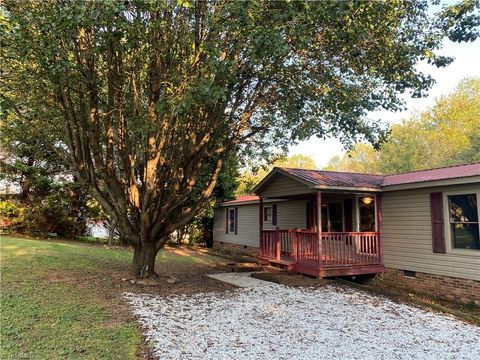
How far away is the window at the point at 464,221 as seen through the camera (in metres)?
8.59

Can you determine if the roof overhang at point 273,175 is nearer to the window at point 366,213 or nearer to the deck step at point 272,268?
the window at point 366,213

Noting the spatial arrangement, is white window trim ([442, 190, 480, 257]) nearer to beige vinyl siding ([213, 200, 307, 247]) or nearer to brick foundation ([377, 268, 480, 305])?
brick foundation ([377, 268, 480, 305])

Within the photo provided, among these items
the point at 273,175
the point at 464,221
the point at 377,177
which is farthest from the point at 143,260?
the point at 377,177

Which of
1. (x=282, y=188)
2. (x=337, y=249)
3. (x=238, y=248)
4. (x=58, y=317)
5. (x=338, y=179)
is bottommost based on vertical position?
(x=58, y=317)

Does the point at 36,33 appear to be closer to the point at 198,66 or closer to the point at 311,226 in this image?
the point at 198,66

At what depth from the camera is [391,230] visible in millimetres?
10750

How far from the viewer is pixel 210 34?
726 centimetres

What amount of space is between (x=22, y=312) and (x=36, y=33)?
4.69 metres

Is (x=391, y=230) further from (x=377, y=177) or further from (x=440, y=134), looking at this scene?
(x=440, y=134)

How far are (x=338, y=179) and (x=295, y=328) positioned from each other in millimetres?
6294

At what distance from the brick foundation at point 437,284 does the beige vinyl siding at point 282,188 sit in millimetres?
3535

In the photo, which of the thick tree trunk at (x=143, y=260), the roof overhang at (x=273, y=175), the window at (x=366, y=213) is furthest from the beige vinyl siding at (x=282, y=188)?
the thick tree trunk at (x=143, y=260)

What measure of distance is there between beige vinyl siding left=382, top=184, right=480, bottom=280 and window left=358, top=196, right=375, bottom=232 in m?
0.66

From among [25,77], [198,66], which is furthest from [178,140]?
[25,77]
